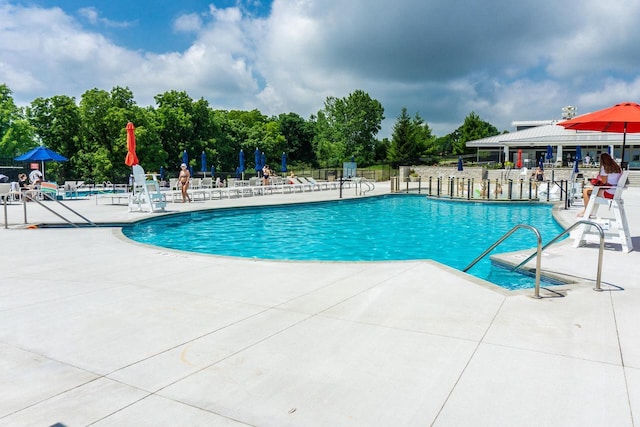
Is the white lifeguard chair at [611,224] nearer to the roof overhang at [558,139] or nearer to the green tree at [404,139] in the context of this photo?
the roof overhang at [558,139]

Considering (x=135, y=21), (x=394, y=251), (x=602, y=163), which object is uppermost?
(x=135, y=21)

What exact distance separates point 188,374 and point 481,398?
1.93 meters

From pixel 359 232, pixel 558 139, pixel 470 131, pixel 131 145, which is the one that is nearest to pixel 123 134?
pixel 131 145

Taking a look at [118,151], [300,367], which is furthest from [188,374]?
[118,151]

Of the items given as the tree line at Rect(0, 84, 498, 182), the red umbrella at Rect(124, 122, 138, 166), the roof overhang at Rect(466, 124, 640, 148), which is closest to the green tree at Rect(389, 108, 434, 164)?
the tree line at Rect(0, 84, 498, 182)

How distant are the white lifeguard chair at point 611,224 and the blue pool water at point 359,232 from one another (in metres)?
1.66

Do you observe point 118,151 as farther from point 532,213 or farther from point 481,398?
point 481,398

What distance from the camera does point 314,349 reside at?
3.45 m

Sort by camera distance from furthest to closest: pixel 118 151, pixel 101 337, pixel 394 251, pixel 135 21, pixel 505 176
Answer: pixel 505 176
pixel 118 151
pixel 135 21
pixel 394 251
pixel 101 337

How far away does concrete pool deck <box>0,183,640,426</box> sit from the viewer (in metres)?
2.61

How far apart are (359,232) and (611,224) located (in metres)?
6.15

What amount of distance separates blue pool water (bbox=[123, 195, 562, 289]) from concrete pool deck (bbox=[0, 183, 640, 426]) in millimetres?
2366

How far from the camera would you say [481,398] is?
2.71 meters

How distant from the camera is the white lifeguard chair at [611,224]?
7.11 metres
